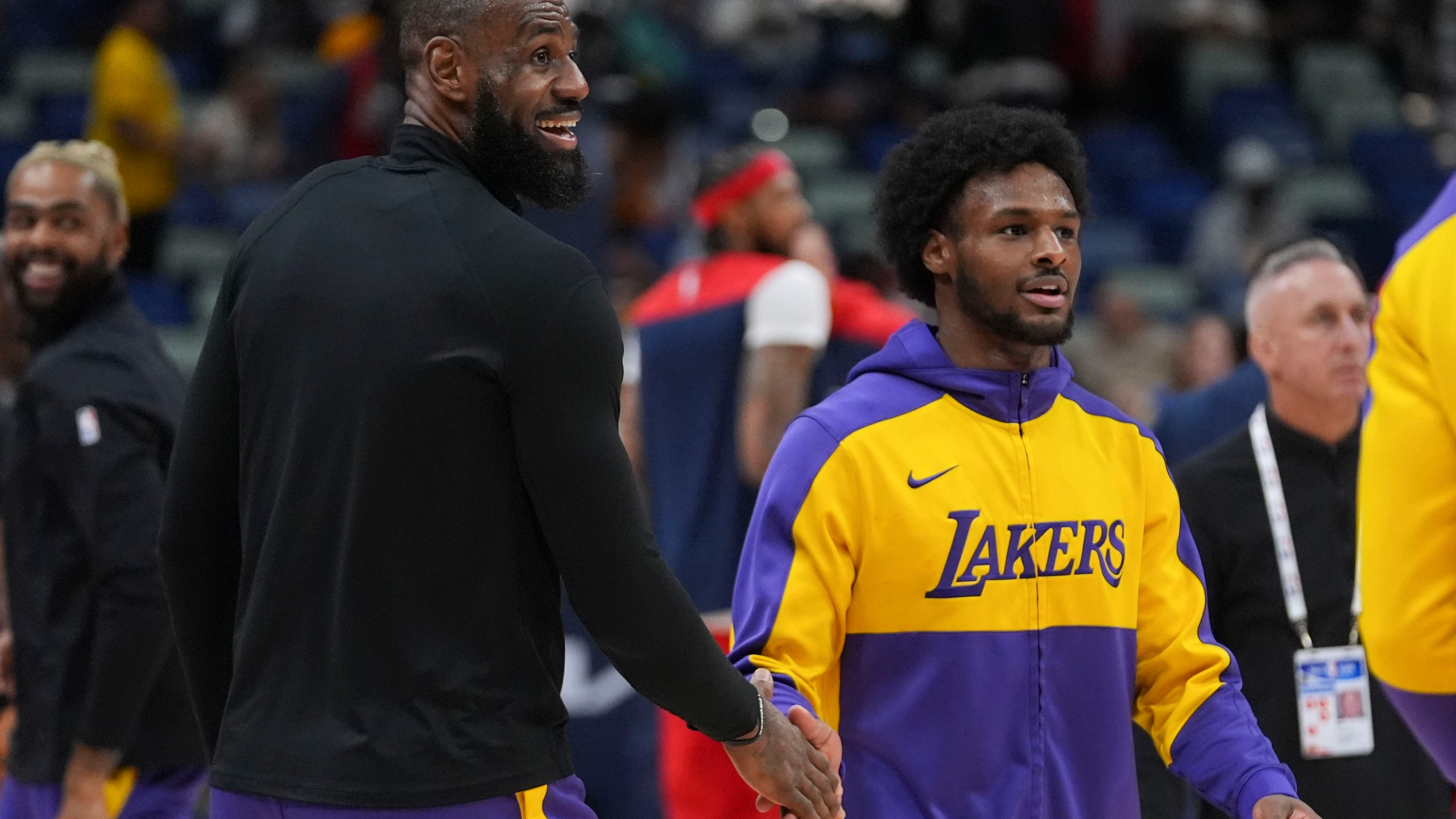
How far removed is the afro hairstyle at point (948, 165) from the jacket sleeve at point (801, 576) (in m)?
0.45

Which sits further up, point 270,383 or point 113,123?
point 113,123

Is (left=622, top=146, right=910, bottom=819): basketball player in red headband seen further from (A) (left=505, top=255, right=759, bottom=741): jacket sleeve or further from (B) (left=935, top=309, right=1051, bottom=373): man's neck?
(A) (left=505, top=255, right=759, bottom=741): jacket sleeve

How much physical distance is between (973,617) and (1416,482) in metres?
0.76

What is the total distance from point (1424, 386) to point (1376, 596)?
1.07 ft

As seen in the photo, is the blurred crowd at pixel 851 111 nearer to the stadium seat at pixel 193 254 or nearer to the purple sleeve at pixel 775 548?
the stadium seat at pixel 193 254

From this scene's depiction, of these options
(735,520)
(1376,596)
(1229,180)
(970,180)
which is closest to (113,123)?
(735,520)

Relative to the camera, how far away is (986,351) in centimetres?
316

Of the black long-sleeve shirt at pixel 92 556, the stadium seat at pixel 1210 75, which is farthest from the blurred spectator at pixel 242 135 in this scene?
the black long-sleeve shirt at pixel 92 556

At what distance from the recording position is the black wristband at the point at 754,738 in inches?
101

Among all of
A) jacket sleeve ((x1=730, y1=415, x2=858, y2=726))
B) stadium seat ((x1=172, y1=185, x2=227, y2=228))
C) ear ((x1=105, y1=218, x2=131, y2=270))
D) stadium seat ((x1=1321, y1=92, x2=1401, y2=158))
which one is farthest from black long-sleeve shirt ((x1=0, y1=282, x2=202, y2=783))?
stadium seat ((x1=1321, y1=92, x2=1401, y2=158))

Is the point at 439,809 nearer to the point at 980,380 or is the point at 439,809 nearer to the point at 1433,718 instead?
the point at 980,380

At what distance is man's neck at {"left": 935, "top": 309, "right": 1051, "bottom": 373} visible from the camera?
10.3 feet

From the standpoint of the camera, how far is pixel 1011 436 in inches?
121

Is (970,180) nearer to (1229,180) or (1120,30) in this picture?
(1229,180)
